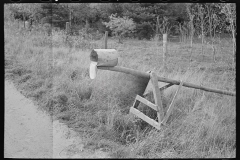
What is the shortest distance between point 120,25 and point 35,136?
5.57 meters

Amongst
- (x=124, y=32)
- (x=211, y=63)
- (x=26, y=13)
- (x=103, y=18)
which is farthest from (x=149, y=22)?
(x=26, y=13)

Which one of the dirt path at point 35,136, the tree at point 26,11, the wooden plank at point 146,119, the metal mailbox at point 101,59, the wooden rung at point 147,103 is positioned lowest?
the dirt path at point 35,136

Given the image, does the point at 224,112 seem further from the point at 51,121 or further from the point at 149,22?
the point at 149,22

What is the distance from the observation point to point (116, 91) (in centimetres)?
474

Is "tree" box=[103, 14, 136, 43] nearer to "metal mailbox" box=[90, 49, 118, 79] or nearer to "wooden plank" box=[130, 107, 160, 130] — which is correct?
"wooden plank" box=[130, 107, 160, 130]

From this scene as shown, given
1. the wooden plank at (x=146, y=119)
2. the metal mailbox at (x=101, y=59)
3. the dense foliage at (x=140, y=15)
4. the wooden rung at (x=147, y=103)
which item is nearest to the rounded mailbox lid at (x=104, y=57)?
the metal mailbox at (x=101, y=59)

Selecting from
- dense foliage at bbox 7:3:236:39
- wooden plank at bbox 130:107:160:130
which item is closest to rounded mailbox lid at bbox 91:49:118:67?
wooden plank at bbox 130:107:160:130

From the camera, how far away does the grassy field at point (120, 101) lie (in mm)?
3375

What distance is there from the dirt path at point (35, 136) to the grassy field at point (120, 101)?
17 centimetres

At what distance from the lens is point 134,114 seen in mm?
4059

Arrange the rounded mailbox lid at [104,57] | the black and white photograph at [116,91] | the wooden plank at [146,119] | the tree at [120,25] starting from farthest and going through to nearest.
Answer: the tree at [120,25], the wooden plank at [146,119], the black and white photograph at [116,91], the rounded mailbox lid at [104,57]

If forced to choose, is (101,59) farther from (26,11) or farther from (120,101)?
(26,11)

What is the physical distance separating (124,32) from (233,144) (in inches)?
233

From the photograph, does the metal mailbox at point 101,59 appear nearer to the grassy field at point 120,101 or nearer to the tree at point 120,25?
the grassy field at point 120,101
